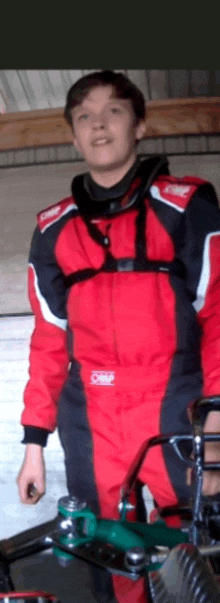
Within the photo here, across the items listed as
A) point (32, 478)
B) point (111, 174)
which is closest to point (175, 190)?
point (111, 174)

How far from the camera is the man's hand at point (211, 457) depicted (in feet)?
2.80

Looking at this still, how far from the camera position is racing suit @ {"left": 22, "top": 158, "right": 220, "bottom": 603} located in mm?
935

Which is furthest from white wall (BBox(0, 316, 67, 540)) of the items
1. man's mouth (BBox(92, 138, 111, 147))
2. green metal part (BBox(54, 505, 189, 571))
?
green metal part (BBox(54, 505, 189, 571))

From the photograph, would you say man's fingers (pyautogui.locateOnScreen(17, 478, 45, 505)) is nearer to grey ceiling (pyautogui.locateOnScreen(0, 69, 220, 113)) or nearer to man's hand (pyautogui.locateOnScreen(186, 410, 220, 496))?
man's hand (pyautogui.locateOnScreen(186, 410, 220, 496))

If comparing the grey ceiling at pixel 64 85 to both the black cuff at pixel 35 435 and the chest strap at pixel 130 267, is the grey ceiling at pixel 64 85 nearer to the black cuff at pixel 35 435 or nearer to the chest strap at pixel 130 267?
the chest strap at pixel 130 267

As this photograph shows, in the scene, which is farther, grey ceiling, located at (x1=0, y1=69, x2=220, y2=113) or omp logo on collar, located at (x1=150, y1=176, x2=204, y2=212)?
grey ceiling, located at (x1=0, y1=69, x2=220, y2=113)

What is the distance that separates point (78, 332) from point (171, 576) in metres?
0.55

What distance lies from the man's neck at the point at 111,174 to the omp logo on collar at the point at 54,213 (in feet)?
0.20

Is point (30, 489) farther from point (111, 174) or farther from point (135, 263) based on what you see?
point (111, 174)

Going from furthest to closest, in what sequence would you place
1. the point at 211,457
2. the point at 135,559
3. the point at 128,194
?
the point at 128,194 → the point at 211,457 → the point at 135,559

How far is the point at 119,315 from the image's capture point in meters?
0.95

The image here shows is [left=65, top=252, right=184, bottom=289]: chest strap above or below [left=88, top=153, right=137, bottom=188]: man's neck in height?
below

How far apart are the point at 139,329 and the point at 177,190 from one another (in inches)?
8.8

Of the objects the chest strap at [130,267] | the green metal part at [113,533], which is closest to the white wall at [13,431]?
the chest strap at [130,267]
